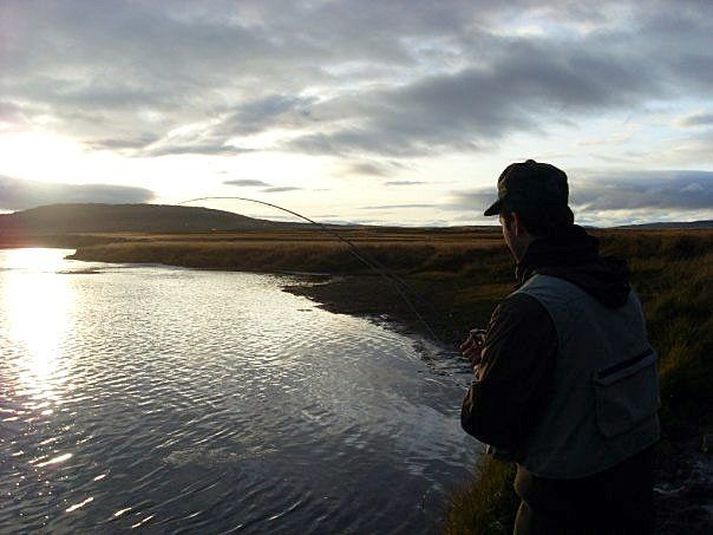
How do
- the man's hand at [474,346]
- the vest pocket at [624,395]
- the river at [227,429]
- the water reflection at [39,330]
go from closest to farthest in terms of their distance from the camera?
1. the vest pocket at [624,395]
2. the man's hand at [474,346]
3. the river at [227,429]
4. the water reflection at [39,330]

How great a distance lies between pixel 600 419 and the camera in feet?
10.7

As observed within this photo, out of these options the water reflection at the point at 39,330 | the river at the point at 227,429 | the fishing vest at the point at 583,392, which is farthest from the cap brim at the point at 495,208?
the water reflection at the point at 39,330

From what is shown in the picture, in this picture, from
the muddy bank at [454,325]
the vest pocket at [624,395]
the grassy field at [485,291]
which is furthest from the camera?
the grassy field at [485,291]

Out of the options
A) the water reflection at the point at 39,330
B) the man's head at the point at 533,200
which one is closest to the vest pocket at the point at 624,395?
the man's head at the point at 533,200

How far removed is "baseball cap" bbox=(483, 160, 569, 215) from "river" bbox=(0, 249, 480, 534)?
660 centimetres

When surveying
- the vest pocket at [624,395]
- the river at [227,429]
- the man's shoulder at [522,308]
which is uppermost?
the man's shoulder at [522,308]

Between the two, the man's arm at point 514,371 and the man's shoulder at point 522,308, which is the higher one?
the man's shoulder at point 522,308

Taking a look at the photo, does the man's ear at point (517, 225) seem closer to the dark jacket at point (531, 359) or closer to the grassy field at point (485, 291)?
the dark jacket at point (531, 359)

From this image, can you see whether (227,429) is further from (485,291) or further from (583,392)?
(485,291)

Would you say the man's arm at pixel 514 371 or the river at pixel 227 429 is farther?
the river at pixel 227 429

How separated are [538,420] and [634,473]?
0.66 meters

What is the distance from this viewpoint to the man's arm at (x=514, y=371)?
315cm

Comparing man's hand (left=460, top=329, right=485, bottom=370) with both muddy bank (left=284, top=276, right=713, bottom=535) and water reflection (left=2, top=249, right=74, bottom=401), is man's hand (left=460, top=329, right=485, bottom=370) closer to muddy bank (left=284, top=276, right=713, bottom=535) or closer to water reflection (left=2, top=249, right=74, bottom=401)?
muddy bank (left=284, top=276, right=713, bottom=535)

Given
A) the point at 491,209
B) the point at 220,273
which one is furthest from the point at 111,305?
the point at 491,209
